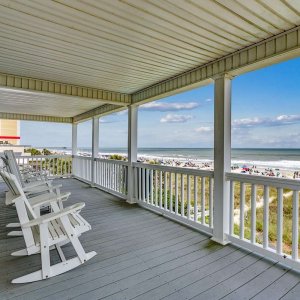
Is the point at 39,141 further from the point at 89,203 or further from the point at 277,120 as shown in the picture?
the point at 277,120

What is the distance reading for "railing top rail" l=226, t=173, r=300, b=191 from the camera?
7.70 feet

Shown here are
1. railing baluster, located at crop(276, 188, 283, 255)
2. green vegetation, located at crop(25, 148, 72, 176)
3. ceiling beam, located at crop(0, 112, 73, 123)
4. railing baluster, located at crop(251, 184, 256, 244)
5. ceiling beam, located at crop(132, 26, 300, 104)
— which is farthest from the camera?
green vegetation, located at crop(25, 148, 72, 176)

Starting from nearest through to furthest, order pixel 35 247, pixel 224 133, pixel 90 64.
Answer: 1. pixel 35 247
2. pixel 224 133
3. pixel 90 64

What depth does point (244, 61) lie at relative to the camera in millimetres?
2732

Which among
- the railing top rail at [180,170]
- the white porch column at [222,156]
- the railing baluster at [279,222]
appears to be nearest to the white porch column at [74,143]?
the railing top rail at [180,170]

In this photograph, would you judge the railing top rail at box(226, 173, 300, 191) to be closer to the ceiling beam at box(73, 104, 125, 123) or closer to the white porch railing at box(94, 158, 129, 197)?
the white porch railing at box(94, 158, 129, 197)

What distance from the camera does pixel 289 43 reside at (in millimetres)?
2297

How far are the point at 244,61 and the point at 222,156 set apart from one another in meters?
1.27

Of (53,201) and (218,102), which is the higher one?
(218,102)

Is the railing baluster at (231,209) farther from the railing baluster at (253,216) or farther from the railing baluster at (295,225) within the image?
the railing baluster at (295,225)

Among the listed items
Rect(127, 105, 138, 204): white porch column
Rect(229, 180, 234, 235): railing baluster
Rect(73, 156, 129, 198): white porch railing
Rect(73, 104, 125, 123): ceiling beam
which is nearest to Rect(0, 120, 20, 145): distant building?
Rect(73, 104, 125, 123): ceiling beam

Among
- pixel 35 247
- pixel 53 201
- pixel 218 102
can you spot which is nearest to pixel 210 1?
pixel 218 102

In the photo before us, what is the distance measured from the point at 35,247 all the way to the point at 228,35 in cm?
298

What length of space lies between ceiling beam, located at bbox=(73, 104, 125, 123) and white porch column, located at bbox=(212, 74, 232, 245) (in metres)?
3.09
